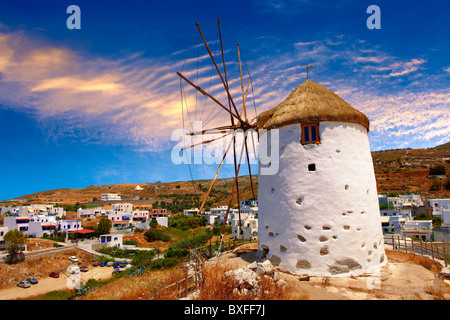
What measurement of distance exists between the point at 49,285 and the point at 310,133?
3025 cm

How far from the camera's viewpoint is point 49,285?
2898 cm

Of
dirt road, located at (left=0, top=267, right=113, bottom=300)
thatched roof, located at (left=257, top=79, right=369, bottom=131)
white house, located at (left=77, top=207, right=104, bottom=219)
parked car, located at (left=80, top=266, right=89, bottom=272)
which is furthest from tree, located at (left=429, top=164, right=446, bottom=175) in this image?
white house, located at (left=77, top=207, right=104, bottom=219)

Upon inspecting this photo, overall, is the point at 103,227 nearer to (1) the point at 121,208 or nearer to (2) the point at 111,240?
(2) the point at 111,240

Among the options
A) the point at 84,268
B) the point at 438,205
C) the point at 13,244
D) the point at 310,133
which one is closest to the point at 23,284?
the point at 84,268

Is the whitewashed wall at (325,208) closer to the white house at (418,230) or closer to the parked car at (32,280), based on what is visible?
the white house at (418,230)

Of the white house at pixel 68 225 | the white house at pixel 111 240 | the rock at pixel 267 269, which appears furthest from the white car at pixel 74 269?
the rock at pixel 267 269

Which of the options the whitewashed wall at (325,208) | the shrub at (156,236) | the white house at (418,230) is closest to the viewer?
the whitewashed wall at (325,208)

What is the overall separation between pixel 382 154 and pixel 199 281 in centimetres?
9272

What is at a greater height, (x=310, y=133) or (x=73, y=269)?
(x=310, y=133)

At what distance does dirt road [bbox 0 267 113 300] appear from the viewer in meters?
26.0

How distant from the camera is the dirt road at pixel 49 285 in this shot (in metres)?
26.0

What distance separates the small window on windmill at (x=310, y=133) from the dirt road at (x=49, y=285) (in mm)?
27346
